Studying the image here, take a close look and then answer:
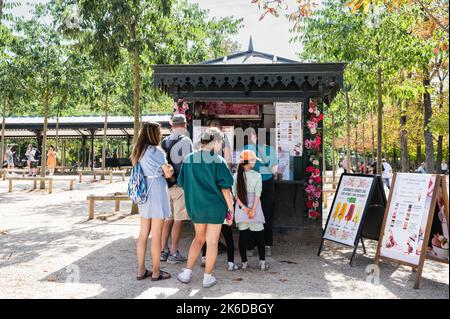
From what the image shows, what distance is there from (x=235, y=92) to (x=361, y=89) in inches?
206

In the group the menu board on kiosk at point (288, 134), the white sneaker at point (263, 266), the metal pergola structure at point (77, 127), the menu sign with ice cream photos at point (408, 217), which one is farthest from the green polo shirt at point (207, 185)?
the metal pergola structure at point (77, 127)

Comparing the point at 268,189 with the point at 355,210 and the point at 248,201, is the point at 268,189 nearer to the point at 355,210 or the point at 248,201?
the point at 248,201

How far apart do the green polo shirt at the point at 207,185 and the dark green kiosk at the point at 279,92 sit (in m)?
2.67

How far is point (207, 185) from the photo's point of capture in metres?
4.30

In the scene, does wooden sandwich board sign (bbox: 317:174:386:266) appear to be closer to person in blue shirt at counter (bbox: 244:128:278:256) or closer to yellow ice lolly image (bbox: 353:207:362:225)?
yellow ice lolly image (bbox: 353:207:362:225)

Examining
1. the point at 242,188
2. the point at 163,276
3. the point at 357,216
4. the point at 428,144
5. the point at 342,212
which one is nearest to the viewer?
the point at 163,276

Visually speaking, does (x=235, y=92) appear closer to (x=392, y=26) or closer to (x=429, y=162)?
(x=392, y=26)

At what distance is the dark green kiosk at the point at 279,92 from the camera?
6.51 meters

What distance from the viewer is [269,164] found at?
5812 millimetres

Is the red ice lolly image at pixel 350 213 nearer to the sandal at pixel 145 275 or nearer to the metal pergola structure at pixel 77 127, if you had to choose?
the sandal at pixel 145 275

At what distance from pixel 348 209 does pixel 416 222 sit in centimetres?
125

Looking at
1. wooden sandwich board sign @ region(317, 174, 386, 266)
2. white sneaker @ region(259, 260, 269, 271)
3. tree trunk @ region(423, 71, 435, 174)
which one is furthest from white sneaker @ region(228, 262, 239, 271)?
tree trunk @ region(423, 71, 435, 174)

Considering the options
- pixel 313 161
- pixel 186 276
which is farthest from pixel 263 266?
pixel 313 161
